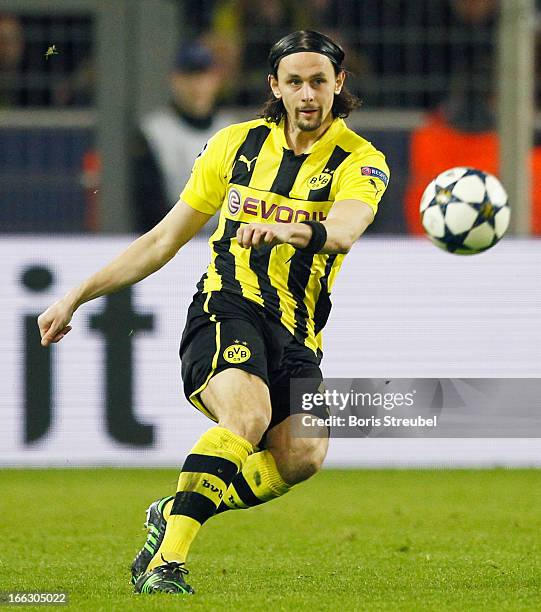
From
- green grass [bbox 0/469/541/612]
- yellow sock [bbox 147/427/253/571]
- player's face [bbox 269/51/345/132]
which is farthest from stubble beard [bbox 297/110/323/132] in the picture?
green grass [bbox 0/469/541/612]

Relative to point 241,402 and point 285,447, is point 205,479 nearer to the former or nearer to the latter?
point 241,402

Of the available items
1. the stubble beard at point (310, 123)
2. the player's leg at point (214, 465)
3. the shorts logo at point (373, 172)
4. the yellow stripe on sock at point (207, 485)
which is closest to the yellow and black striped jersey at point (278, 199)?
the shorts logo at point (373, 172)

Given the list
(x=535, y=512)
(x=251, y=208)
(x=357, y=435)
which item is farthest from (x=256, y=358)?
(x=357, y=435)

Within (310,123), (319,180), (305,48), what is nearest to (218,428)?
(319,180)

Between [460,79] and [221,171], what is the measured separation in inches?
200

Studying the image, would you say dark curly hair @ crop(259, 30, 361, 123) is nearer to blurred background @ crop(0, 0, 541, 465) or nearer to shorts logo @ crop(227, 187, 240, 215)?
shorts logo @ crop(227, 187, 240, 215)

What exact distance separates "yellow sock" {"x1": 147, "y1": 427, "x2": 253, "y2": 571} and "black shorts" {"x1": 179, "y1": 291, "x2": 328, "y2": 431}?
11.6 inches

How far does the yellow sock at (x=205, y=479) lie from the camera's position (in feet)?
16.7

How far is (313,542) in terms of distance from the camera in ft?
22.5

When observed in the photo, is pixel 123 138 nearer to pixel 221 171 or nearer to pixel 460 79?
pixel 460 79

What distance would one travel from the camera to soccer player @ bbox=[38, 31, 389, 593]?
17.8ft

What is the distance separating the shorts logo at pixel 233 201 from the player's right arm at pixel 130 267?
12 centimetres

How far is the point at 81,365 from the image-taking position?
31.5ft

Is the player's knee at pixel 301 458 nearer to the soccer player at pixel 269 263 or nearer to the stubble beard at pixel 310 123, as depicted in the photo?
the soccer player at pixel 269 263
